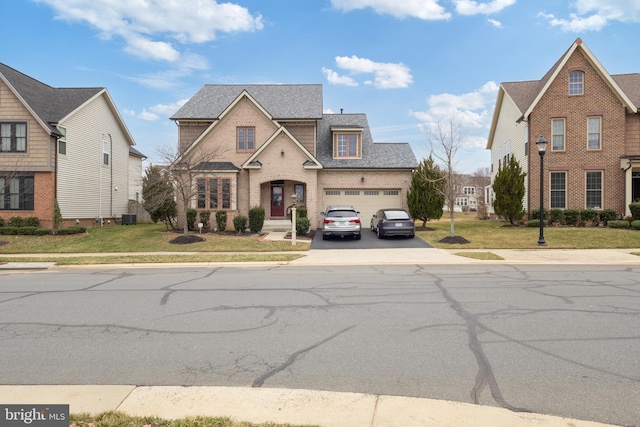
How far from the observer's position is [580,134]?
24469 mm

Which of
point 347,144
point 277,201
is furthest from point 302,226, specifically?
point 347,144

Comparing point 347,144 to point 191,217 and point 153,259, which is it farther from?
point 153,259

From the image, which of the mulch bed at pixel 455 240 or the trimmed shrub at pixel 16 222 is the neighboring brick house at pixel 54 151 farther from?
the mulch bed at pixel 455 240

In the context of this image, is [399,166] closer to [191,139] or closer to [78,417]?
[191,139]

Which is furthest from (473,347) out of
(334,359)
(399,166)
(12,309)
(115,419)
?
(399,166)

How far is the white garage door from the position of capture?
27.5 m

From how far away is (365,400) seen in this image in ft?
12.9

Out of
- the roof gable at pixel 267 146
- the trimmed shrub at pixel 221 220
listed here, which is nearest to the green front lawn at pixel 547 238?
the roof gable at pixel 267 146

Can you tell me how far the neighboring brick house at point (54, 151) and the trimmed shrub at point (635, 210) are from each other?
1276 inches

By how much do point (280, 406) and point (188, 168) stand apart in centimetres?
1817

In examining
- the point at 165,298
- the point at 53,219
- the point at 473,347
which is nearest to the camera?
the point at 473,347

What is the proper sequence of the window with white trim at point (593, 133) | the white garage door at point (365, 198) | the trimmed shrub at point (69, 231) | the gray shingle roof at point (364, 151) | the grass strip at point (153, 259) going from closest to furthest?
1. the grass strip at point (153, 259)
2. the trimmed shrub at point (69, 231)
3. the window with white trim at point (593, 133)
4. the gray shingle roof at point (364, 151)
5. the white garage door at point (365, 198)

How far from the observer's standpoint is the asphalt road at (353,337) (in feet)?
14.4

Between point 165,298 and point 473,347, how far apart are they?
20.6 ft
